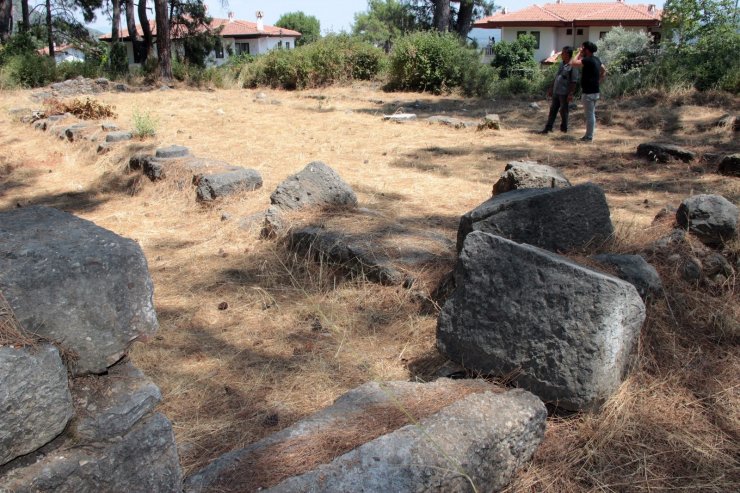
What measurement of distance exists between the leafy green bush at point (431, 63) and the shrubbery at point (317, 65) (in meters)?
2.18

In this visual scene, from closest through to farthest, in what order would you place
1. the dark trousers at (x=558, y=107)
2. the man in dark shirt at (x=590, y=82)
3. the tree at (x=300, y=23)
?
the man in dark shirt at (x=590, y=82) → the dark trousers at (x=558, y=107) → the tree at (x=300, y=23)

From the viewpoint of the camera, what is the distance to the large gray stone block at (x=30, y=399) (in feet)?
5.12

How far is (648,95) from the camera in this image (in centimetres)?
1308

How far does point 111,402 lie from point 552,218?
3035 mm

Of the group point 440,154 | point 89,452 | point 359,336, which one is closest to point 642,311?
point 359,336

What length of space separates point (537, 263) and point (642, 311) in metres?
0.54

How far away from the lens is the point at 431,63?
57.5 ft

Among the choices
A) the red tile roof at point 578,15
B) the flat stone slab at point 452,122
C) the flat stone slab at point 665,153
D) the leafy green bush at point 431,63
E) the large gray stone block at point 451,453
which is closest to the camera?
the large gray stone block at point 451,453

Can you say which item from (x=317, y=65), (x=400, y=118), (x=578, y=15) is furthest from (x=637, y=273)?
(x=578, y=15)

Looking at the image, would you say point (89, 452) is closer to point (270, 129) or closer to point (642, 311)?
point (642, 311)

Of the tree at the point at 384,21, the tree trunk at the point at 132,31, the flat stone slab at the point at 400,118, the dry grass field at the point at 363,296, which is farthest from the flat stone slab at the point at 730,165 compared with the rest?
the tree at the point at 384,21

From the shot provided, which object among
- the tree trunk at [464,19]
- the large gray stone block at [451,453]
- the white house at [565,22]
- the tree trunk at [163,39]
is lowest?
the large gray stone block at [451,453]

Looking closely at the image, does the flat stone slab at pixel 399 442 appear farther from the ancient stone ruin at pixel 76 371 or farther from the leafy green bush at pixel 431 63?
the leafy green bush at pixel 431 63

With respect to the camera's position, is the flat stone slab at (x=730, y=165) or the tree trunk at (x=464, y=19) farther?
the tree trunk at (x=464, y=19)
